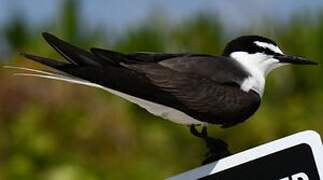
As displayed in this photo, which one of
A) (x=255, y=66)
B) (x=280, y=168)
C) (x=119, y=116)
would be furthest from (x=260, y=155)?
(x=119, y=116)

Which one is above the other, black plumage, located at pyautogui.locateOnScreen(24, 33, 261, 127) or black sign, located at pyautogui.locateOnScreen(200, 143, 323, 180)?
black plumage, located at pyautogui.locateOnScreen(24, 33, 261, 127)

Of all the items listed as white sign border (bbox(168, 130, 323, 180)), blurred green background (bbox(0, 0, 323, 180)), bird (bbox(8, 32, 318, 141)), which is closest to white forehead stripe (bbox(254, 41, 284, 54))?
bird (bbox(8, 32, 318, 141))

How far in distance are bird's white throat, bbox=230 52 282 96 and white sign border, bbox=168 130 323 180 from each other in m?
0.09

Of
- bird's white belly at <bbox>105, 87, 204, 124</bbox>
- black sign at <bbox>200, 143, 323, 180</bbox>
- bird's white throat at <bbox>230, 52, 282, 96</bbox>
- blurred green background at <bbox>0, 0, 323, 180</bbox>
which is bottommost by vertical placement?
blurred green background at <bbox>0, 0, 323, 180</bbox>

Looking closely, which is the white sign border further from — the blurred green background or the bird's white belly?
the blurred green background

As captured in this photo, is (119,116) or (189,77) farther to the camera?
(119,116)

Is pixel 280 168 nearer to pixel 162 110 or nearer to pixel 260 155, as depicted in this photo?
pixel 260 155

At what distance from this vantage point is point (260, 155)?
6.16ft

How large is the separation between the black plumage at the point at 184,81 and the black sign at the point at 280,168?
3.4 inches

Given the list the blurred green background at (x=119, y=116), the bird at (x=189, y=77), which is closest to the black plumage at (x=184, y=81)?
the bird at (x=189, y=77)

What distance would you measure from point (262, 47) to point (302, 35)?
392 centimetres

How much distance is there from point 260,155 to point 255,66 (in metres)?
0.15

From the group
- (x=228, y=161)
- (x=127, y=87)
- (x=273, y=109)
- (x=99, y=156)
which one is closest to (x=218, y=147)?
(x=228, y=161)

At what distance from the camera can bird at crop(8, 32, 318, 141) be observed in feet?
6.03
